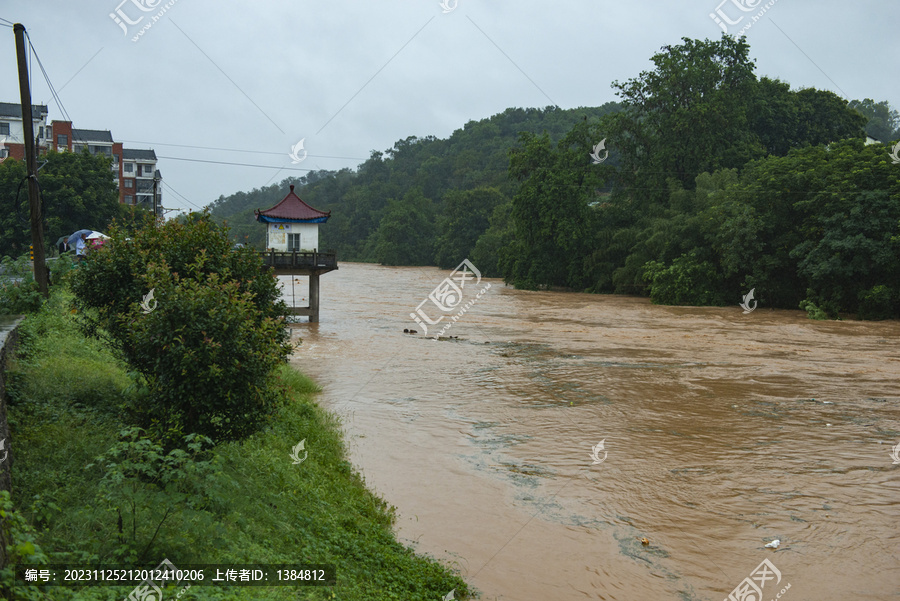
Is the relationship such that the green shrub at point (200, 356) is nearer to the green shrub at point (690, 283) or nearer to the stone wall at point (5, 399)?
the stone wall at point (5, 399)

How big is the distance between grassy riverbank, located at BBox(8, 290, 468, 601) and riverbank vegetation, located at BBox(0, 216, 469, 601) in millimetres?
19

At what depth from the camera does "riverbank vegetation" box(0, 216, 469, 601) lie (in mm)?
5578

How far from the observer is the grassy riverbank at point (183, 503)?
5520 millimetres

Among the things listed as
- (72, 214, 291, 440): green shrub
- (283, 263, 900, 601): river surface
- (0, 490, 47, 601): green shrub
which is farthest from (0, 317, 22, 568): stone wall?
(283, 263, 900, 601): river surface

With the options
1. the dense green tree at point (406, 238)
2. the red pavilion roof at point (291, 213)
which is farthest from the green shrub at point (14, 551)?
the dense green tree at point (406, 238)

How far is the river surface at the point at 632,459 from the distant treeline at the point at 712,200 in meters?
9.36

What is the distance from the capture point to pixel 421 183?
106m

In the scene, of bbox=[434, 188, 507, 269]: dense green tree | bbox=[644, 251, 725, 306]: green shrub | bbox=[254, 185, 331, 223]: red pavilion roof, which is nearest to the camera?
bbox=[254, 185, 331, 223]: red pavilion roof

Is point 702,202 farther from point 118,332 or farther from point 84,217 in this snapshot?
point 118,332

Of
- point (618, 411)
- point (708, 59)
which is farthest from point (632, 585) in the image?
point (708, 59)

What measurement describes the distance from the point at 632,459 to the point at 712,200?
3373cm

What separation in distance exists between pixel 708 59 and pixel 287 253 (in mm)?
33419

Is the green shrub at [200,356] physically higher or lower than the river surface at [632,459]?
higher

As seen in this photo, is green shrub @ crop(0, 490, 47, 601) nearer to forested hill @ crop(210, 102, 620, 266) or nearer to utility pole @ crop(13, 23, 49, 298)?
utility pole @ crop(13, 23, 49, 298)
